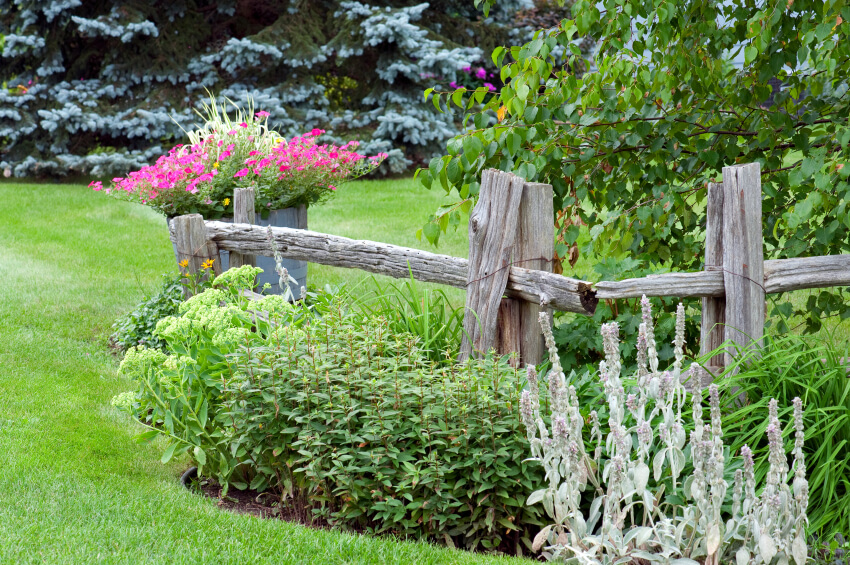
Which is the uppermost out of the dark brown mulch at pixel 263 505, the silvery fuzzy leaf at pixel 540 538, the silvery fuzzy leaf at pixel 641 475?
the silvery fuzzy leaf at pixel 641 475

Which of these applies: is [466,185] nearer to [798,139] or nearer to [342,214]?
[798,139]

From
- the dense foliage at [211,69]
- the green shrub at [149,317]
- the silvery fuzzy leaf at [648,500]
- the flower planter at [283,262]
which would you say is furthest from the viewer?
the dense foliage at [211,69]

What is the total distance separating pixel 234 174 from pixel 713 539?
4.74 meters

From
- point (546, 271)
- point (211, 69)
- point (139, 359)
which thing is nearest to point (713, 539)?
point (546, 271)

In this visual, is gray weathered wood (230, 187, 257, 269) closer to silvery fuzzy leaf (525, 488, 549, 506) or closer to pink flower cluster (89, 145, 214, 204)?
pink flower cluster (89, 145, 214, 204)

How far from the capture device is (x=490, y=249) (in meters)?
3.91

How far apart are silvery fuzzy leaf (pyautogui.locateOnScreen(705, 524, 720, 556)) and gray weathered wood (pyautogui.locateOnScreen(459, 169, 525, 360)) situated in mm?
1544

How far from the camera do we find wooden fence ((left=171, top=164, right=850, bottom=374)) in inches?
136

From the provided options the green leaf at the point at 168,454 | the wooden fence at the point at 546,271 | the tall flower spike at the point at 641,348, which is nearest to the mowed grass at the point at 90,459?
the green leaf at the point at 168,454

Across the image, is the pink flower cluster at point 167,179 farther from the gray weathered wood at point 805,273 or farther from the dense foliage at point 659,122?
the gray weathered wood at point 805,273

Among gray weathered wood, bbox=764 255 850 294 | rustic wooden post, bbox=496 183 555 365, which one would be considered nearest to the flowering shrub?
rustic wooden post, bbox=496 183 555 365

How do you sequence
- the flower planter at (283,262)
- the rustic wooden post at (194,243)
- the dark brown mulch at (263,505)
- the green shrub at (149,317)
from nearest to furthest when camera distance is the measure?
the dark brown mulch at (263,505)
the rustic wooden post at (194,243)
the green shrub at (149,317)
the flower planter at (283,262)

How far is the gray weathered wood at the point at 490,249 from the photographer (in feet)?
12.7

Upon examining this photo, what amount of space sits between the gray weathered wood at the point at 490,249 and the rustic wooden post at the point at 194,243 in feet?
6.94
